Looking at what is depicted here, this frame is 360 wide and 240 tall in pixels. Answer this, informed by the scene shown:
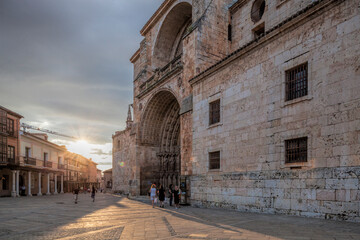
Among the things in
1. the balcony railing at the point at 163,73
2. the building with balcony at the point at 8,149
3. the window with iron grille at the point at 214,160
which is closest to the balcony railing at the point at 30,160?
the building with balcony at the point at 8,149

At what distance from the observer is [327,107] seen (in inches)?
312

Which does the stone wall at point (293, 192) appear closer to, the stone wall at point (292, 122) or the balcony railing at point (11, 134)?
the stone wall at point (292, 122)

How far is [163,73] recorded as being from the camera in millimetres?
19875

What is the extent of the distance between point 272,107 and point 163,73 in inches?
450

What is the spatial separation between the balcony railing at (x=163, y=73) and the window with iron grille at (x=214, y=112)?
4.61 meters

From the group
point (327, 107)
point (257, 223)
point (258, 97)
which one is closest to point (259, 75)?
point (258, 97)

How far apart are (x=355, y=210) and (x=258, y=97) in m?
4.76

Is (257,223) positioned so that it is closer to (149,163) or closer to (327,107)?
(327,107)

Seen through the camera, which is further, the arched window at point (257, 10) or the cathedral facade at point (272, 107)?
the arched window at point (257, 10)

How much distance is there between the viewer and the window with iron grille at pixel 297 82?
8875mm

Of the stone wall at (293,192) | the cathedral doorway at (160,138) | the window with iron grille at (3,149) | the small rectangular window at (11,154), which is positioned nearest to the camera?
the stone wall at (293,192)

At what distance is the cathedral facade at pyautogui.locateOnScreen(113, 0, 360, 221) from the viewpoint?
24.7 ft

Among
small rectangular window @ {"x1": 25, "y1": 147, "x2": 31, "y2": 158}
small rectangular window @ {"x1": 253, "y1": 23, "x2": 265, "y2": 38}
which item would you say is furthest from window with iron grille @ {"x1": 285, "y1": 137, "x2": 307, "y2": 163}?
small rectangular window @ {"x1": 25, "y1": 147, "x2": 31, "y2": 158}

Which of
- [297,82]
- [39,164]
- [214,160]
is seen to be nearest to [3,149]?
[39,164]
